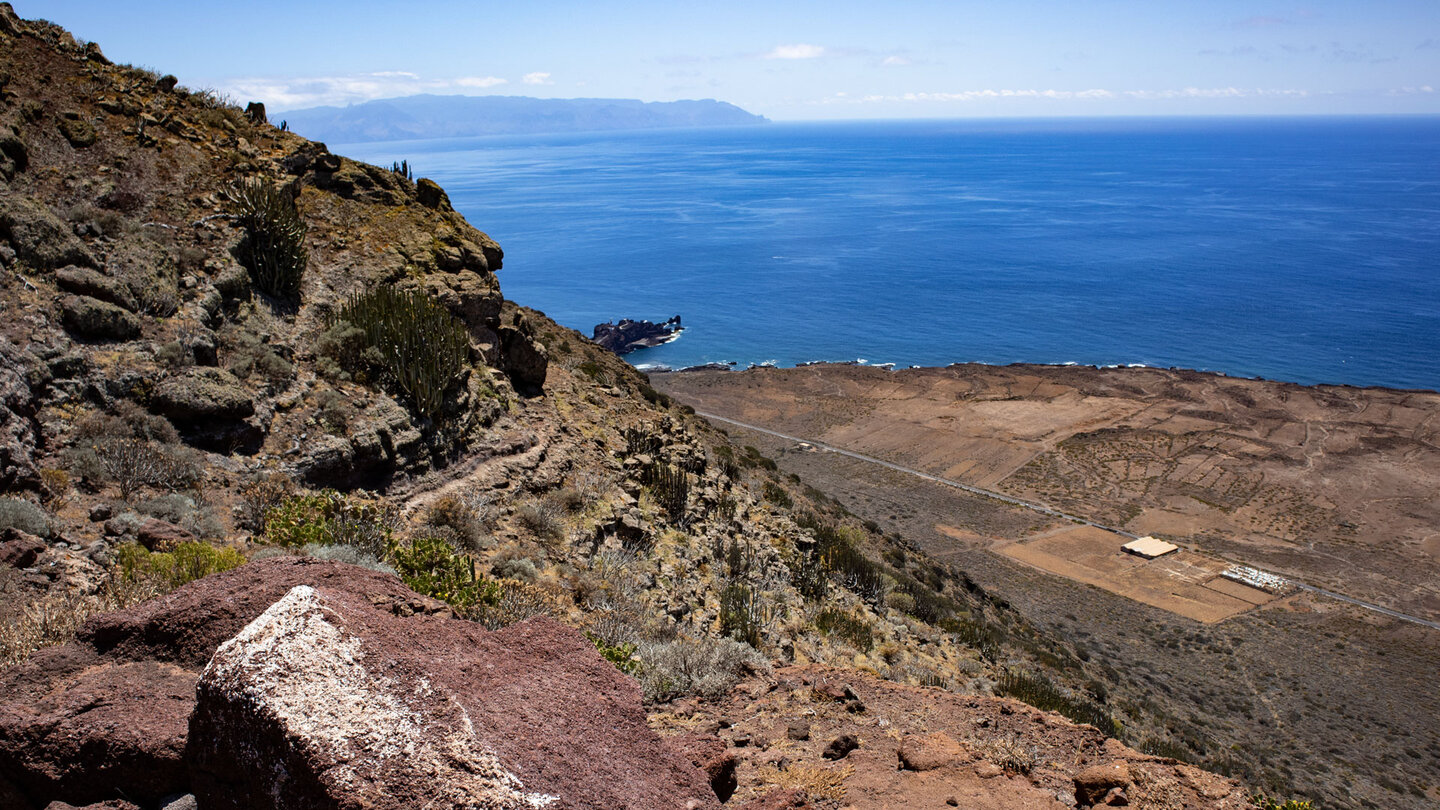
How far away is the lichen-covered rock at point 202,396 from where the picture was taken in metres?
Result: 8.66

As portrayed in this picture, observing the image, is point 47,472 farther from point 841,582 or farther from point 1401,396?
point 1401,396

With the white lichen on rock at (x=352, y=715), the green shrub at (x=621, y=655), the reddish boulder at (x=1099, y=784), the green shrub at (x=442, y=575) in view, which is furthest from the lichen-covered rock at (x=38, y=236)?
the reddish boulder at (x=1099, y=784)

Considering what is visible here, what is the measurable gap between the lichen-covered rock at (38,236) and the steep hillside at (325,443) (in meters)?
0.03

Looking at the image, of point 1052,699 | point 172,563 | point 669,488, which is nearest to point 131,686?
point 172,563

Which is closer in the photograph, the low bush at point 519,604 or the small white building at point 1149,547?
the low bush at point 519,604

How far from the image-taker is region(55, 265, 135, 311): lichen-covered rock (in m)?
8.98

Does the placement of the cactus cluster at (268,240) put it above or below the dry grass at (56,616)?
above

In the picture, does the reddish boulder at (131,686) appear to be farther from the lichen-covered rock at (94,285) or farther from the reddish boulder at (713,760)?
the lichen-covered rock at (94,285)

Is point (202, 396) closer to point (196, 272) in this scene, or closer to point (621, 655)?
point (196, 272)

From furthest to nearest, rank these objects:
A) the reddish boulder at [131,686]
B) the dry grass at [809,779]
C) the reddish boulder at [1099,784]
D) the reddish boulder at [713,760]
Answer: the reddish boulder at [1099,784] → the dry grass at [809,779] → the reddish boulder at [713,760] → the reddish boulder at [131,686]

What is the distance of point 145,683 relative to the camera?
3.55 metres

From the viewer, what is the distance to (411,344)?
11.5 meters

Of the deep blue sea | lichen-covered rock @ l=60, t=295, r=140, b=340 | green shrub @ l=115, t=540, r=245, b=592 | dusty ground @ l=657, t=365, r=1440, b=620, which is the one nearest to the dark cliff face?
lichen-covered rock @ l=60, t=295, r=140, b=340

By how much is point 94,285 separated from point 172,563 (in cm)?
559
